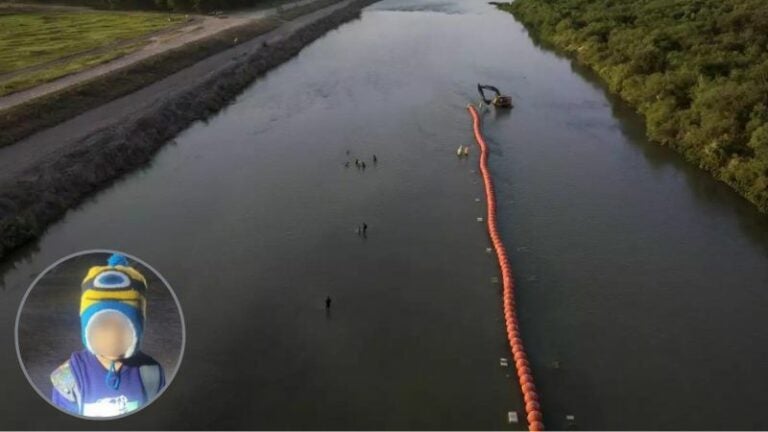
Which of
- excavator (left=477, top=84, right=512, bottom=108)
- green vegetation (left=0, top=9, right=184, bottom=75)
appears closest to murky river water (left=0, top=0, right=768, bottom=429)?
excavator (left=477, top=84, right=512, bottom=108)

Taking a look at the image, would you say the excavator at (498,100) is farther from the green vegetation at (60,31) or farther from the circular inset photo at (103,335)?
the circular inset photo at (103,335)

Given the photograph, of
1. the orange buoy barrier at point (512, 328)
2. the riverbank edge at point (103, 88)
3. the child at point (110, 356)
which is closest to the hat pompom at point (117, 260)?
the child at point (110, 356)

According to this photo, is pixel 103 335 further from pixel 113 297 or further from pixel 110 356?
pixel 113 297

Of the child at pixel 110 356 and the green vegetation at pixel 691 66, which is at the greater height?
the child at pixel 110 356

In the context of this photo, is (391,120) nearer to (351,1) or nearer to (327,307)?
(327,307)

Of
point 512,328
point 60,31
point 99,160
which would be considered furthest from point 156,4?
point 512,328

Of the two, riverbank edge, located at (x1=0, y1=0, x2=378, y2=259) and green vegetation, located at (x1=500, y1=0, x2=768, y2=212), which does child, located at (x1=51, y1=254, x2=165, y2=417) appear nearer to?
riverbank edge, located at (x1=0, y1=0, x2=378, y2=259)

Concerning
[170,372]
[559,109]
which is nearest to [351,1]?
[559,109]
